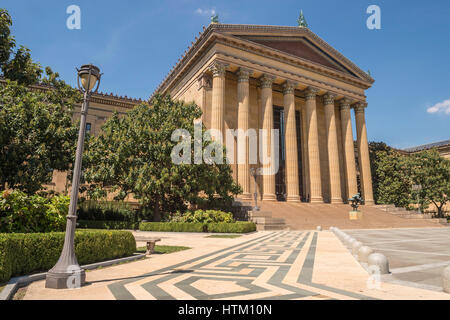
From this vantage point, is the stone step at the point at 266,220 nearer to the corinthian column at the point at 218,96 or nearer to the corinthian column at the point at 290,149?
the corinthian column at the point at 290,149

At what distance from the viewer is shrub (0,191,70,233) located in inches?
294

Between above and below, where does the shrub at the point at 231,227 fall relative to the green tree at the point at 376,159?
below

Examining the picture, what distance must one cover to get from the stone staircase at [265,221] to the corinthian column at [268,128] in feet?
21.6

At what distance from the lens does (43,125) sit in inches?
828

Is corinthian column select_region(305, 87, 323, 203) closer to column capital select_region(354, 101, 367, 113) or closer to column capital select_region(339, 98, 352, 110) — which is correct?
column capital select_region(339, 98, 352, 110)

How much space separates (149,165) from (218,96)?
40.3ft

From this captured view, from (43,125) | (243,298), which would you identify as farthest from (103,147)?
(243,298)

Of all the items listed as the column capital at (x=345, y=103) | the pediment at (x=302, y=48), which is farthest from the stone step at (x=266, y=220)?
the column capital at (x=345, y=103)

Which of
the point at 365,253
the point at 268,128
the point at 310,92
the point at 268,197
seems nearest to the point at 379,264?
the point at 365,253

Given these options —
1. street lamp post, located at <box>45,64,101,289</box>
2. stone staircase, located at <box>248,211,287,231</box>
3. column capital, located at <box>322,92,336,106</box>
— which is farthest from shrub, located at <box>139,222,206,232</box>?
column capital, located at <box>322,92,336,106</box>

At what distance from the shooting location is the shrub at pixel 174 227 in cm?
2112

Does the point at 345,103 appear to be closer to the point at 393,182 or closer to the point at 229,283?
the point at 393,182

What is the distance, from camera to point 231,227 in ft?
67.5

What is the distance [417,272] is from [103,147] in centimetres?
2289
